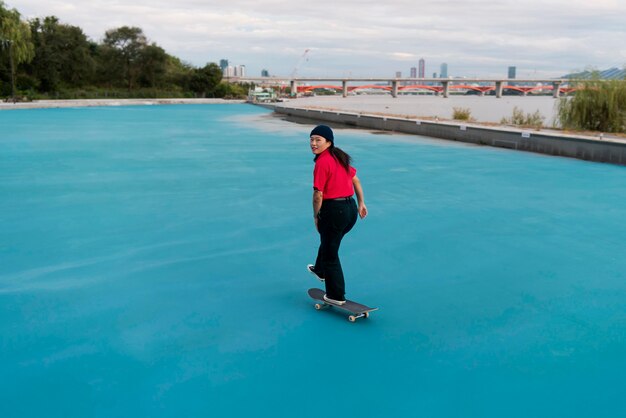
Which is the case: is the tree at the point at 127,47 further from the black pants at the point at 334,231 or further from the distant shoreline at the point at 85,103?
the black pants at the point at 334,231

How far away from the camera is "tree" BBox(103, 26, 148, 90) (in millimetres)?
75875

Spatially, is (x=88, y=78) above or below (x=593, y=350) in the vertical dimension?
above

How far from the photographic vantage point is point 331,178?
434 centimetres

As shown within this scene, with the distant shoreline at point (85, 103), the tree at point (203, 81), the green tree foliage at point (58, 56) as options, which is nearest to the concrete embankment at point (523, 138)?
the distant shoreline at point (85, 103)

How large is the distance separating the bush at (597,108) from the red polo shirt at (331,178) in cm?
1790

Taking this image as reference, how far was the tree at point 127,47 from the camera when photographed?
7588cm

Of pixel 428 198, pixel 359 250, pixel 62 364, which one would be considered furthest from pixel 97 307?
pixel 428 198

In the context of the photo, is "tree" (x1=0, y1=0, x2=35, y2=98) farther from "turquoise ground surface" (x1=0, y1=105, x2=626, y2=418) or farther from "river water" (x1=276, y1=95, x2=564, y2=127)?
"turquoise ground surface" (x1=0, y1=105, x2=626, y2=418)

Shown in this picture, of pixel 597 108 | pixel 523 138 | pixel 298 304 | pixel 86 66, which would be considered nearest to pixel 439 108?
pixel 86 66

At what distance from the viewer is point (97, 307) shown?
491 cm

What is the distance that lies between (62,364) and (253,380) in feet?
4.46

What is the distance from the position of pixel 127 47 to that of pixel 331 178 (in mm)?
79391

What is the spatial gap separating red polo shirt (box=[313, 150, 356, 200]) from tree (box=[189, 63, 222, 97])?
81.3 meters

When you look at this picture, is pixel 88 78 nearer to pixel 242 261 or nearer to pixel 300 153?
pixel 300 153
